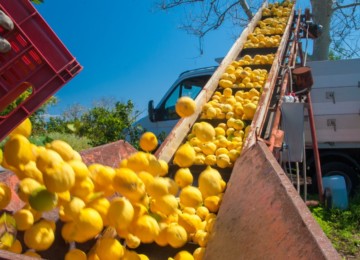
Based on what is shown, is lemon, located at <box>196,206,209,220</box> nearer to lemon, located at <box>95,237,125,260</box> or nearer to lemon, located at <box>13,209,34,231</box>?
lemon, located at <box>95,237,125,260</box>

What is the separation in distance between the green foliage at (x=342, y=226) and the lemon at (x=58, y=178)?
4772 mm

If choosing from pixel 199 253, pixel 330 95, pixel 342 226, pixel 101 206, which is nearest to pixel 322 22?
pixel 330 95

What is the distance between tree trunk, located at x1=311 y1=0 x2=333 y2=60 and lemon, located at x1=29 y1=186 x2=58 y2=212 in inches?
553

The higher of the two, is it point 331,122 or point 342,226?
point 331,122

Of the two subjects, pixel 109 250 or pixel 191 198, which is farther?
pixel 191 198

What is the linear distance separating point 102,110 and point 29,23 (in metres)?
6.68

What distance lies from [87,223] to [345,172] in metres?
7.83

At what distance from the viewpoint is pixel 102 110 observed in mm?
8602

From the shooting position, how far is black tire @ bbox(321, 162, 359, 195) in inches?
316

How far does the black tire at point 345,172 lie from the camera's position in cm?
803

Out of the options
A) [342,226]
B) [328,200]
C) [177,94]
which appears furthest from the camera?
[177,94]

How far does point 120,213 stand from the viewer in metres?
1.44

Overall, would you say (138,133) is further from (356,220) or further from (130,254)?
(130,254)

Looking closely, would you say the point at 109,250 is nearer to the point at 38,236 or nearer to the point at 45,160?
the point at 38,236
